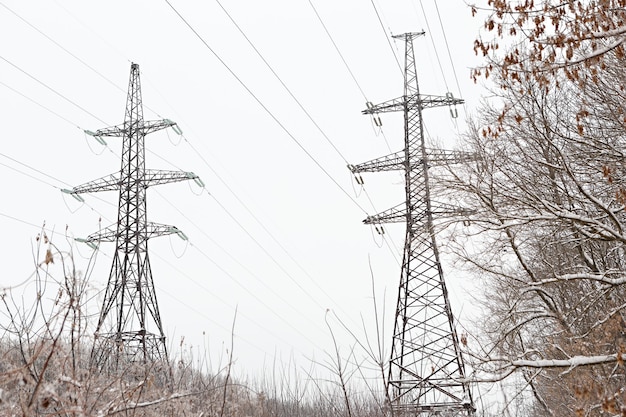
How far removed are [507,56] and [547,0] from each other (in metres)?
0.62

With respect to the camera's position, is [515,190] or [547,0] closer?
[547,0]

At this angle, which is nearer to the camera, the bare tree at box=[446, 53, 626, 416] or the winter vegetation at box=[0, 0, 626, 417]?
the winter vegetation at box=[0, 0, 626, 417]

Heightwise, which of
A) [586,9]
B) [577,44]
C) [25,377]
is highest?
[586,9]

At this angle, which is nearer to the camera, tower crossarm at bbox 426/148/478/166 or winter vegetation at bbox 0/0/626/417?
winter vegetation at bbox 0/0/626/417

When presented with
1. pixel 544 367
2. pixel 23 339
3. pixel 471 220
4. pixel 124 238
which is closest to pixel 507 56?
pixel 471 220

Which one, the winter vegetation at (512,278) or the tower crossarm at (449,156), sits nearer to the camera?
the winter vegetation at (512,278)

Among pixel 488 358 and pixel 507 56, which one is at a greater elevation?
pixel 507 56

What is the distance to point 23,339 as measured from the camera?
401 cm

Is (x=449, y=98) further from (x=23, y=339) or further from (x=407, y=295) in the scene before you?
(x=23, y=339)

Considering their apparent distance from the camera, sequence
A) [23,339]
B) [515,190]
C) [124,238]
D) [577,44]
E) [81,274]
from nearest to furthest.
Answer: [81,274] → [23,339] → [577,44] → [515,190] → [124,238]

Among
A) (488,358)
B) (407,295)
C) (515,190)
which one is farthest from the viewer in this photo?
(407,295)

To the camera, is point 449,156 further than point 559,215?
Yes

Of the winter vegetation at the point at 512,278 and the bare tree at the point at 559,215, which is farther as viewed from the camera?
the bare tree at the point at 559,215

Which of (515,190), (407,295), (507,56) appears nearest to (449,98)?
(407,295)
